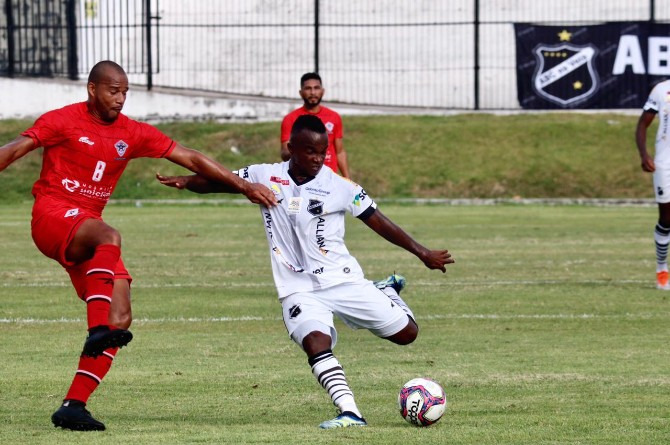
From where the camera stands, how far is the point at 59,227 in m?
7.81

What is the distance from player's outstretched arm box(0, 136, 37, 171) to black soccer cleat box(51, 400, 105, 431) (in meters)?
1.40

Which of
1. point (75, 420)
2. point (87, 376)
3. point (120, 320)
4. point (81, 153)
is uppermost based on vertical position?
point (81, 153)

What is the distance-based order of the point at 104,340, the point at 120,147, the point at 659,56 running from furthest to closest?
the point at 659,56, the point at 120,147, the point at 104,340

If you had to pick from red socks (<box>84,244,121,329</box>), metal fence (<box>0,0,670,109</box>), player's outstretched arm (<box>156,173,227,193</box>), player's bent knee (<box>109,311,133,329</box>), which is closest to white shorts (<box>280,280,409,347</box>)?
player's outstretched arm (<box>156,173,227,193</box>)

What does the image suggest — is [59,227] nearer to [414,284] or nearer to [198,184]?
[198,184]

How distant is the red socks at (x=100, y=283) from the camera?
24.4 feet

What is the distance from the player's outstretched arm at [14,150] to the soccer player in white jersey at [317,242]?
817 mm

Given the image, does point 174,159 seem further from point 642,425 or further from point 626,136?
point 626,136

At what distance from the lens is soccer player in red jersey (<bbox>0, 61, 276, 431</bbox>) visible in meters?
7.64

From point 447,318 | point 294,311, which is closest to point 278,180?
point 294,311

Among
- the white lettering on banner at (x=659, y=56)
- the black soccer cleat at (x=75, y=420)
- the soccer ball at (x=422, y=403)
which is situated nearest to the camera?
the black soccer cleat at (x=75, y=420)

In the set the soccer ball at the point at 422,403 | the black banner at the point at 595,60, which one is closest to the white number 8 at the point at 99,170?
the soccer ball at the point at 422,403

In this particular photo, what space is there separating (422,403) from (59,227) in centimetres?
230

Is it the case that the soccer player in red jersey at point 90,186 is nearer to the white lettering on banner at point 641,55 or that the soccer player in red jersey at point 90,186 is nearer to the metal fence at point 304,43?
the white lettering on banner at point 641,55
